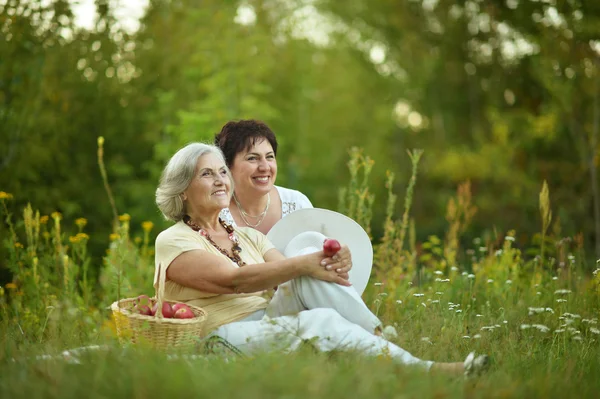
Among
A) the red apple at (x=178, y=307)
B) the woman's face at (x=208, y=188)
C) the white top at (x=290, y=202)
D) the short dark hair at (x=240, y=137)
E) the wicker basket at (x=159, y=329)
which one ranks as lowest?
the wicker basket at (x=159, y=329)

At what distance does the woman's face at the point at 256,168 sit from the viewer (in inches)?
190

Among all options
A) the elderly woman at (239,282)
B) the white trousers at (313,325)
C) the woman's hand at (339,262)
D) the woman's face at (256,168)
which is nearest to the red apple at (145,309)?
the elderly woman at (239,282)

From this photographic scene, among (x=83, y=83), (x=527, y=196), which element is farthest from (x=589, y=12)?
(x=83, y=83)

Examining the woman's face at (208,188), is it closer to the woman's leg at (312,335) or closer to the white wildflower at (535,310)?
the woman's leg at (312,335)

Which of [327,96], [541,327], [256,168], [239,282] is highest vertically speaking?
[327,96]

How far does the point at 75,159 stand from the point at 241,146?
5122 mm

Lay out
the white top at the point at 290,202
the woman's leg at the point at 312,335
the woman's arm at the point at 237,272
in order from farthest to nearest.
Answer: the white top at the point at 290,202 → the woman's arm at the point at 237,272 → the woman's leg at the point at 312,335

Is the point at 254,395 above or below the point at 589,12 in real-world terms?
below

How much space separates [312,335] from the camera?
146 inches

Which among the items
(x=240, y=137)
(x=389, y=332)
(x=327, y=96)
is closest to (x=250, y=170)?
(x=240, y=137)

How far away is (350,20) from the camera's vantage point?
1664 centimetres

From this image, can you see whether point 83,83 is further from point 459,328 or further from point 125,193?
point 459,328

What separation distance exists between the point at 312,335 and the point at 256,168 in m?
1.46

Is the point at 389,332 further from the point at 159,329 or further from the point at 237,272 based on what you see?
the point at 159,329
